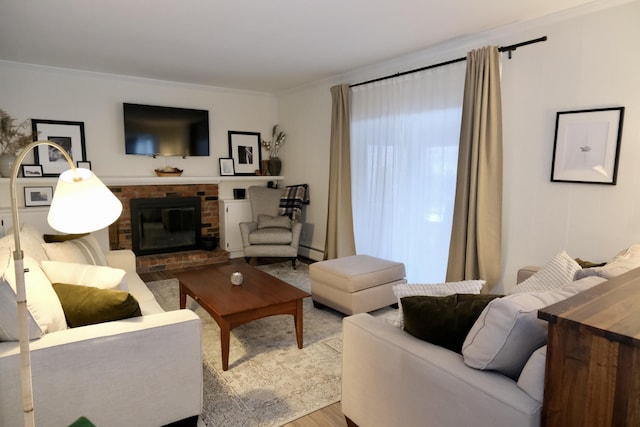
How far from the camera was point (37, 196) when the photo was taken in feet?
15.2

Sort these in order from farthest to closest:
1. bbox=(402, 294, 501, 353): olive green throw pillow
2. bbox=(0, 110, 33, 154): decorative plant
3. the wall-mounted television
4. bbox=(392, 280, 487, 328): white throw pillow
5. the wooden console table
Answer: the wall-mounted television → bbox=(0, 110, 33, 154): decorative plant → bbox=(392, 280, 487, 328): white throw pillow → bbox=(402, 294, 501, 353): olive green throw pillow → the wooden console table

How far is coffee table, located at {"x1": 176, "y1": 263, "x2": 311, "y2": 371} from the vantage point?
2615 millimetres

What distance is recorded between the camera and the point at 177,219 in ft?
18.4

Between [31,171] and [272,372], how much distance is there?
389 cm

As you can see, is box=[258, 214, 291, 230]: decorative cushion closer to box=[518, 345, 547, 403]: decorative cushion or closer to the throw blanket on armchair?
the throw blanket on armchair

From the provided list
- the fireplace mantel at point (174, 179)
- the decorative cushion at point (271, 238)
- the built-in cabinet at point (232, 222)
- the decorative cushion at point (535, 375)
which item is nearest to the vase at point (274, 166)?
the fireplace mantel at point (174, 179)

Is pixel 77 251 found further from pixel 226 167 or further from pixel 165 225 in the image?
pixel 226 167

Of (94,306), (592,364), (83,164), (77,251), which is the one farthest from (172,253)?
(592,364)

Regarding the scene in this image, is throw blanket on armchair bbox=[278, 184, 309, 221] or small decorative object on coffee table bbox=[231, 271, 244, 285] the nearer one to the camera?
small decorative object on coffee table bbox=[231, 271, 244, 285]

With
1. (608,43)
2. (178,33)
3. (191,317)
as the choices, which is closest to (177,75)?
(178,33)

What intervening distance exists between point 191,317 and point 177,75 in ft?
12.8

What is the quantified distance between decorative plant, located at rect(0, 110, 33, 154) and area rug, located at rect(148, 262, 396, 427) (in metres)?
2.96

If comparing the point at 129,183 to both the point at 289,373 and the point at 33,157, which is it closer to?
the point at 33,157

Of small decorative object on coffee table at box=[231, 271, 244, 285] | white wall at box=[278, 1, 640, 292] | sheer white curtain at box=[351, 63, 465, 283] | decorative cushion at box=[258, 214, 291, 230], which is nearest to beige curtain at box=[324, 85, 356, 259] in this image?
sheer white curtain at box=[351, 63, 465, 283]
